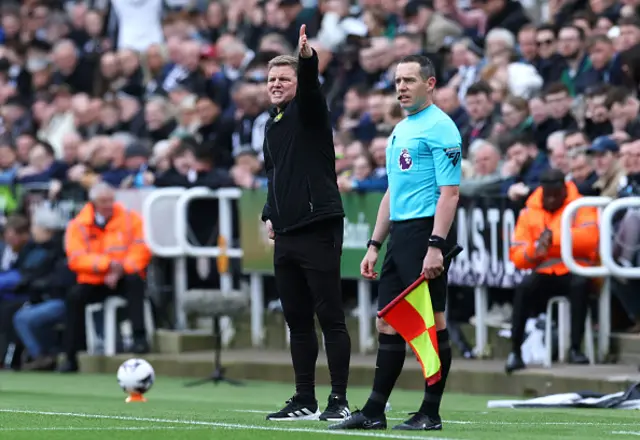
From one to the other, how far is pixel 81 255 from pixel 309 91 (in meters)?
8.96

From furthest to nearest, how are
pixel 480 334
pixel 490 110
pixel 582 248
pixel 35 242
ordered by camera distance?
1. pixel 35 242
2. pixel 490 110
3. pixel 480 334
4. pixel 582 248

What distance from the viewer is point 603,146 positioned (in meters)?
15.1

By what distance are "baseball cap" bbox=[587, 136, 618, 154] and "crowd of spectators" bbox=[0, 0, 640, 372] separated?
2cm

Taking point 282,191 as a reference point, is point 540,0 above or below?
above

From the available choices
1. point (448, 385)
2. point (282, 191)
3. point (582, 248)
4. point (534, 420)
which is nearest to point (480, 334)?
point (448, 385)

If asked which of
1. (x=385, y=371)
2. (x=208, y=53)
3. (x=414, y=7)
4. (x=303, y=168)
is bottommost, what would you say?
(x=385, y=371)

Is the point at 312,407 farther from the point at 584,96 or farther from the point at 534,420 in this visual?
the point at 584,96

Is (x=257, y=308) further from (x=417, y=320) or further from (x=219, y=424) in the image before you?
(x=417, y=320)

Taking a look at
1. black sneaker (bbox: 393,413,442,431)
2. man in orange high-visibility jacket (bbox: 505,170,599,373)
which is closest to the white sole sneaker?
black sneaker (bbox: 393,413,442,431)

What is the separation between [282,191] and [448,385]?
5.43m

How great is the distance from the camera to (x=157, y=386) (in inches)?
664

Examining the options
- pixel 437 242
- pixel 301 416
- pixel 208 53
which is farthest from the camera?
pixel 208 53

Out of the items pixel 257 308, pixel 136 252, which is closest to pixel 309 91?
pixel 257 308

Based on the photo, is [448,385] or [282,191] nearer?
[282,191]
